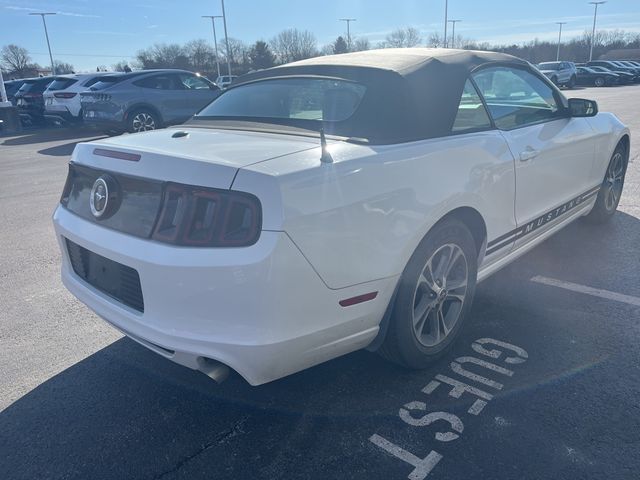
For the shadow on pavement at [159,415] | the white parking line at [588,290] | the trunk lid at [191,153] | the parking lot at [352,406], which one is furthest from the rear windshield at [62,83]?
the white parking line at [588,290]

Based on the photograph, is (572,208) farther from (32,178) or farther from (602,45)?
(602,45)

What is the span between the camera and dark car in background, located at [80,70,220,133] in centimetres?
1251

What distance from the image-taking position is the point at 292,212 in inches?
80.7

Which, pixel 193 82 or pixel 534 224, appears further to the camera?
pixel 193 82

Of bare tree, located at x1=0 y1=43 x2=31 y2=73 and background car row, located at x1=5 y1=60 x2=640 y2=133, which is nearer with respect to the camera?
background car row, located at x1=5 y1=60 x2=640 y2=133

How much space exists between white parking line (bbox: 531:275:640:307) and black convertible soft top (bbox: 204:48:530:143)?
1.67 m

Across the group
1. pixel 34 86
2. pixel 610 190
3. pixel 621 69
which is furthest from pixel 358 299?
pixel 621 69

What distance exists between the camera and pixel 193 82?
44.4 ft

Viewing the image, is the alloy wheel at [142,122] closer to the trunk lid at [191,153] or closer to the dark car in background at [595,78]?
the trunk lid at [191,153]

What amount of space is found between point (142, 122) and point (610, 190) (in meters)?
10.7

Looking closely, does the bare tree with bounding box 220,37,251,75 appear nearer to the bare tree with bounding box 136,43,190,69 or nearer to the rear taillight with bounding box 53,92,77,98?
the bare tree with bounding box 136,43,190,69

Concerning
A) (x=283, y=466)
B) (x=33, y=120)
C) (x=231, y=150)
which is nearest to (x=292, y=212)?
(x=231, y=150)

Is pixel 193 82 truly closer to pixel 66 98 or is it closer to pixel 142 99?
pixel 142 99

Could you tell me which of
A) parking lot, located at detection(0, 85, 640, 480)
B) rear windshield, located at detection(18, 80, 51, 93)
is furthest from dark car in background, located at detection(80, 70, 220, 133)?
parking lot, located at detection(0, 85, 640, 480)
